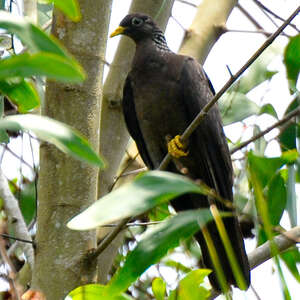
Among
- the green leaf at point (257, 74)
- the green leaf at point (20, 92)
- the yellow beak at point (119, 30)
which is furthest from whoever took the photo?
the yellow beak at point (119, 30)

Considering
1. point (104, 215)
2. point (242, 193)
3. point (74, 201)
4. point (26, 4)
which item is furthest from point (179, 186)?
point (26, 4)

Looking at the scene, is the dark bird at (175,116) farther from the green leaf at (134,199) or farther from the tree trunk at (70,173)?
the green leaf at (134,199)

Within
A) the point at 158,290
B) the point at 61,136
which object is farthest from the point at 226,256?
the point at 61,136

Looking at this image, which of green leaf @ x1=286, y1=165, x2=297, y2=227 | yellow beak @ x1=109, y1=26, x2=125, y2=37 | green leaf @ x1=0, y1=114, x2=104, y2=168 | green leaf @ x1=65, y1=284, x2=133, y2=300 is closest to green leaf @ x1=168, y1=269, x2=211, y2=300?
green leaf @ x1=65, y1=284, x2=133, y2=300

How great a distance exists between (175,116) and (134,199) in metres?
1.90

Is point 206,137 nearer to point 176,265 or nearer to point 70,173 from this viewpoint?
point 176,265

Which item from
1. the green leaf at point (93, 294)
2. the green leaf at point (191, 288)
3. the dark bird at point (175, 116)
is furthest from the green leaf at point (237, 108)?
the green leaf at point (93, 294)

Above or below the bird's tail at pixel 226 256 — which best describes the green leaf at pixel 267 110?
above

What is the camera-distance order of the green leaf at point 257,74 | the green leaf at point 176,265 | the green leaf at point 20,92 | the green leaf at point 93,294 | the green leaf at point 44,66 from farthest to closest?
1. the green leaf at point 176,265
2. the green leaf at point 257,74
3. the green leaf at point 20,92
4. the green leaf at point 93,294
5. the green leaf at point 44,66

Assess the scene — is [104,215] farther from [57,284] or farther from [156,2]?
[156,2]

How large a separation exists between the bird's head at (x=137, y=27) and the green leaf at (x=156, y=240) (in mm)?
1841

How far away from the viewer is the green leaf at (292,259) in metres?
1.72

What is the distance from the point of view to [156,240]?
144 centimetres

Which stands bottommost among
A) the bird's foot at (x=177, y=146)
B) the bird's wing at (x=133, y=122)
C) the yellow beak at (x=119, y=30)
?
the bird's foot at (x=177, y=146)
